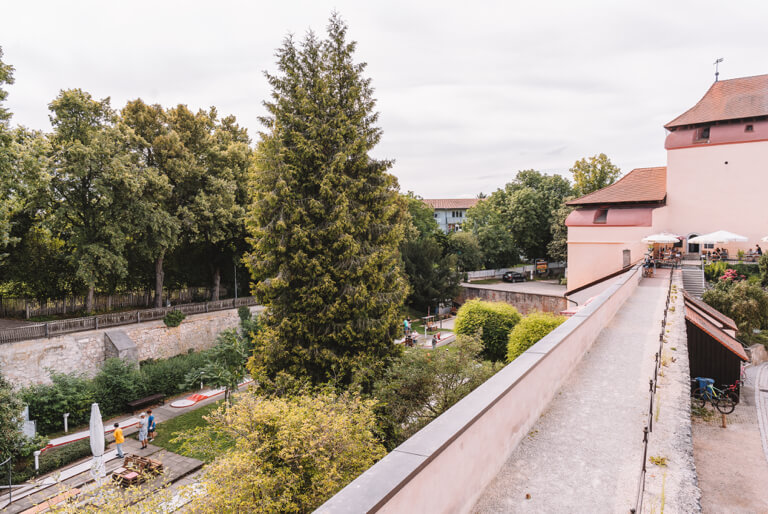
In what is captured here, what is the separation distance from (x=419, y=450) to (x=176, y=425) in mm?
16583

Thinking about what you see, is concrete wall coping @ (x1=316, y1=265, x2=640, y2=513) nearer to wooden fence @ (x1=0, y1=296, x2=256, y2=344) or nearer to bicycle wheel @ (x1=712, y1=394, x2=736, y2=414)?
bicycle wheel @ (x1=712, y1=394, x2=736, y2=414)

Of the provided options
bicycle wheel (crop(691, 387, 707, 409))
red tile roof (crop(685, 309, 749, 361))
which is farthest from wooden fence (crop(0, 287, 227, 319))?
bicycle wheel (crop(691, 387, 707, 409))

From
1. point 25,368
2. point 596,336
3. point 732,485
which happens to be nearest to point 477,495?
point 596,336

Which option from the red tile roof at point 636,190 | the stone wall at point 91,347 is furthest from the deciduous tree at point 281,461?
the red tile roof at point 636,190

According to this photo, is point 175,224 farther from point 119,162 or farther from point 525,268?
point 525,268

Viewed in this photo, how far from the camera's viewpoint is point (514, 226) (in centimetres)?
5053

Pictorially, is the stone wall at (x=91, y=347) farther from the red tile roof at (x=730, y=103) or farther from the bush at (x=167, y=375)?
the red tile roof at (x=730, y=103)

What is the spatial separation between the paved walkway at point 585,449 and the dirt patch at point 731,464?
400 centimetres

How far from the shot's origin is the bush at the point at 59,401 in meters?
16.5

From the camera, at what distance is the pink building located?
93.9 feet

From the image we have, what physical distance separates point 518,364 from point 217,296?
101 feet

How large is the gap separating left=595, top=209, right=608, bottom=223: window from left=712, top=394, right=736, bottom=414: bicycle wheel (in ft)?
55.9

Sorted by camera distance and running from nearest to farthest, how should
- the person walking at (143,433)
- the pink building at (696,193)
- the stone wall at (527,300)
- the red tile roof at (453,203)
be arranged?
the person walking at (143,433), the pink building at (696,193), the stone wall at (527,300), the red tile roof at (453,203)

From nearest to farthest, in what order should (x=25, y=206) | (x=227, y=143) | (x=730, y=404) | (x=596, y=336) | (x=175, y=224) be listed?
1. (x=596, y=336)
2. (x=730, y=404)
3. (x=25, y=206)
4. (x=175, y=224)
5. (x=227, y=143)
